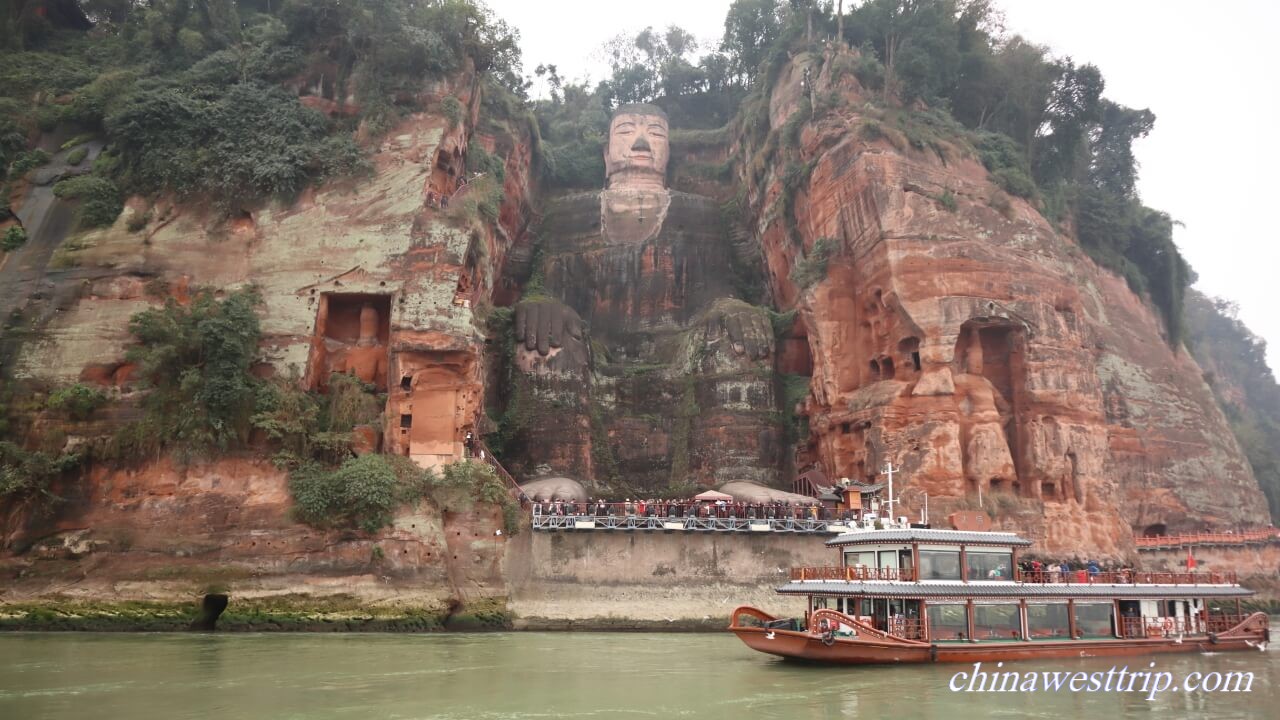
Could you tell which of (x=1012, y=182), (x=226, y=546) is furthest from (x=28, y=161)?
(x=1012, y=182)

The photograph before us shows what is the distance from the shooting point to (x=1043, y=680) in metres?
16.8

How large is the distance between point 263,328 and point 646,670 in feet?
60.1

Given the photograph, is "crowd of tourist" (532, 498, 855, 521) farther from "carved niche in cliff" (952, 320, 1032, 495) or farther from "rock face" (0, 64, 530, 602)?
"carved niche in cliff" (952, 320, 1032, 495)

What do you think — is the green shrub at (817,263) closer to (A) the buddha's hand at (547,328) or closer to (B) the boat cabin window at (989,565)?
(A) the buddha's hand at (547,328)

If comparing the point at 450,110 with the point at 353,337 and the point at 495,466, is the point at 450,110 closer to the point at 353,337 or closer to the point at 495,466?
the point at 353,337

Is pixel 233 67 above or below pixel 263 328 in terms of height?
above

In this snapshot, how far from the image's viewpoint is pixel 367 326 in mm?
31094

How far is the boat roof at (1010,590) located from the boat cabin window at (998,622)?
0.37m

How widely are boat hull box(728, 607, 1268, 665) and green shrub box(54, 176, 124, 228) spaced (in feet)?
82.4

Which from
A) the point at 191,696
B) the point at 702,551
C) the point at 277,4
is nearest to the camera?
the point at 191,696

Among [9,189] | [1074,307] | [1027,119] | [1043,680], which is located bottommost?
[1043,680]

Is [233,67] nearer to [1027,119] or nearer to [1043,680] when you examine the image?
[1043,680]

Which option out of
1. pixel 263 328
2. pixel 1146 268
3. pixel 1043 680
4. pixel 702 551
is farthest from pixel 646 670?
pixel 1146 268

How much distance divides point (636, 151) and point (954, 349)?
24.2 meters
